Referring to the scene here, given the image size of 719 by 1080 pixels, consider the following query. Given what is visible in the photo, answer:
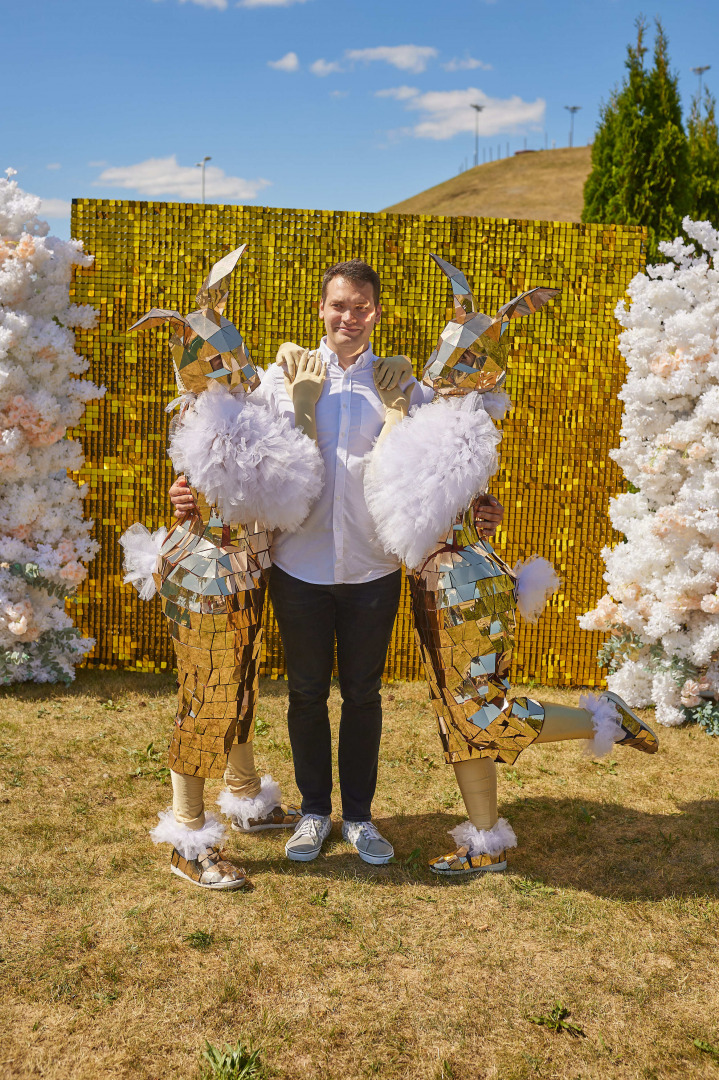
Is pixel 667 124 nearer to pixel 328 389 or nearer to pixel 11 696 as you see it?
pixel 328 389

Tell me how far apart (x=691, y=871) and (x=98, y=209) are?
437cm

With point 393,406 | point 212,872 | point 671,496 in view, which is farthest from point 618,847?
point 671,496

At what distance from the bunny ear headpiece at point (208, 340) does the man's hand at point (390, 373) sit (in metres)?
0.46

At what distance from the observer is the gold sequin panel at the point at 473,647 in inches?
113

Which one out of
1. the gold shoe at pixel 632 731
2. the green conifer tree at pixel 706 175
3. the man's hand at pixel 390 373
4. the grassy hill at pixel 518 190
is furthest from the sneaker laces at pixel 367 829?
the grassy hill at pixel 518 190

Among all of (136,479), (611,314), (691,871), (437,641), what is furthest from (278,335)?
(691,871)

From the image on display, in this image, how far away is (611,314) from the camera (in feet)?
16.1

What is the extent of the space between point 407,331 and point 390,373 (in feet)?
6.80

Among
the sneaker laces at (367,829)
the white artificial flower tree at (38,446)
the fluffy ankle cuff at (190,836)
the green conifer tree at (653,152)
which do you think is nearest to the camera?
the fluffy ankle cuff at (190,836)

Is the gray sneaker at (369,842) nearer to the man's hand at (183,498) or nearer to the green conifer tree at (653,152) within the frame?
the man's hand at (183,498)

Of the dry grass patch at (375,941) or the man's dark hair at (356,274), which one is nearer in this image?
the dry grass patch at (375,941)

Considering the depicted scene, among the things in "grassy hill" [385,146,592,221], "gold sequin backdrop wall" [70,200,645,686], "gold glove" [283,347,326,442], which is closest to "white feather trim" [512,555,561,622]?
"gold glove" [283,347,326,442]

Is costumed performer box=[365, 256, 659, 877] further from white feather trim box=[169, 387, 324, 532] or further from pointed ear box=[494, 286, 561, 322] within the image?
white feather trim box=[169, 387, 324, 532]

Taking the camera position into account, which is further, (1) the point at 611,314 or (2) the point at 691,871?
(1) the point at 611,314
